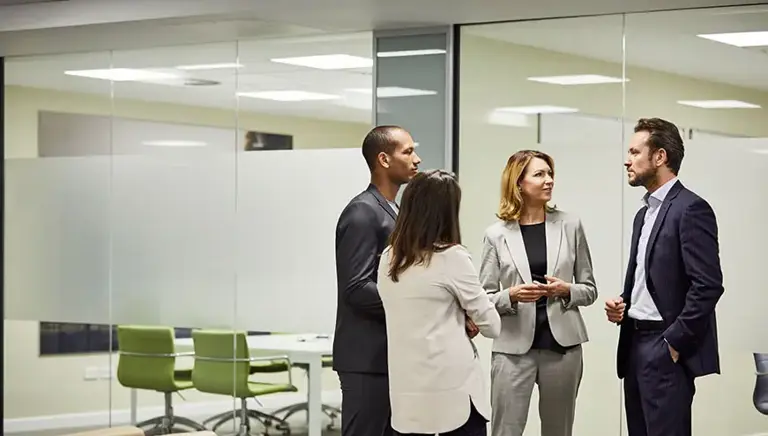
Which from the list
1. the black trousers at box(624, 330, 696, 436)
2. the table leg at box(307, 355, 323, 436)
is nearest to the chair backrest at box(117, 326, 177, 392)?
the table leg at box(307, 355, 323, 436)

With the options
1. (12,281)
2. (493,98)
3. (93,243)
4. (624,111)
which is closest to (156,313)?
(93,243)

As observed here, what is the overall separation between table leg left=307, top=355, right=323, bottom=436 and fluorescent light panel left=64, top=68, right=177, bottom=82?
86.3 inches

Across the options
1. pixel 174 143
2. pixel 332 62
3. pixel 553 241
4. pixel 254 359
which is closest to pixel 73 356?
pixel 254 359

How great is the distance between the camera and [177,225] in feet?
27.3

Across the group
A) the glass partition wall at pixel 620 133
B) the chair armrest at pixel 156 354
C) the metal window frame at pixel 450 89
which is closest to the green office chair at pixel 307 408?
the chair armrest at pixel 156 354

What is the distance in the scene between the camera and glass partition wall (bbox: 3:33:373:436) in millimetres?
7805

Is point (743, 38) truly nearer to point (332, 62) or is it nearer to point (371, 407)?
point (332, 62)

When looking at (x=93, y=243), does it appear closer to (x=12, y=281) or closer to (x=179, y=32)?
(x=12, y=281)

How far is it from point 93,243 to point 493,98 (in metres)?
3.13

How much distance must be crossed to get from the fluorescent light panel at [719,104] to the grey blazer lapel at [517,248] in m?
1.36

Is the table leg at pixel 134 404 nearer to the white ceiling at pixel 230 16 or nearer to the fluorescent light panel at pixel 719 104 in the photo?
the white ceiling at pixel 230 16

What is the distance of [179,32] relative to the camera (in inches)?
309

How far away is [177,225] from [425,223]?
3.70 m

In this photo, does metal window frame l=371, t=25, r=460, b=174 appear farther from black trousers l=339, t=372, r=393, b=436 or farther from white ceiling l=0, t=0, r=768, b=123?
black trousers l=339, t=372, r=393, b=436
